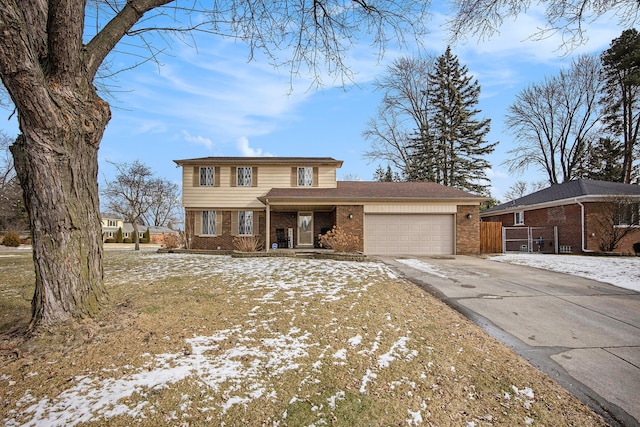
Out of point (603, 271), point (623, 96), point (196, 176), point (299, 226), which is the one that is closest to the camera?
point (603, 271)

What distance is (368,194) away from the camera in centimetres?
1547

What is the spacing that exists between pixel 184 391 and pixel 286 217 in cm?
1479

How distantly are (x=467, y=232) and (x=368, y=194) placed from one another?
4899 millimetres

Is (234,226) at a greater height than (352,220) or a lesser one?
lesser

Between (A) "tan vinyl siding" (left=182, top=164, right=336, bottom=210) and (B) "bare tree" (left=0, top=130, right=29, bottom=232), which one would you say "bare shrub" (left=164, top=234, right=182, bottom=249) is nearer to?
(A) "tan vinyl siding" (left=182, top=164, right=336, bottom=210)

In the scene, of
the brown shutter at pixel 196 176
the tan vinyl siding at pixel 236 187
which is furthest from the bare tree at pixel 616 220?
the brown shutter at pixel 196 176

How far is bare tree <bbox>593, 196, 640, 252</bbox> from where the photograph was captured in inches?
541

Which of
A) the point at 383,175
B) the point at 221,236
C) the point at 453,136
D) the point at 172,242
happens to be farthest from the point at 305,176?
the point at 383,175

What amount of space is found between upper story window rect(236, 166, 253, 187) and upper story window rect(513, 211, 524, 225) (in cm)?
1578

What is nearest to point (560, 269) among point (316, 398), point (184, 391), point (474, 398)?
point (474, 398)

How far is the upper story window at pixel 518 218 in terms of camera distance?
18984mm

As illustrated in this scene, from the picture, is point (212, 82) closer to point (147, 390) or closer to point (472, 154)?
point (147, 390)

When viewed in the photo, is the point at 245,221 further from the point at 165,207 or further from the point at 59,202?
the point at 165,207

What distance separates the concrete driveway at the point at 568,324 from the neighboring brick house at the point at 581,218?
329 inches
